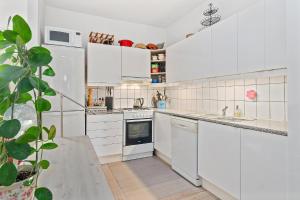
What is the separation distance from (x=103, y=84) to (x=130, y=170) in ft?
5.09

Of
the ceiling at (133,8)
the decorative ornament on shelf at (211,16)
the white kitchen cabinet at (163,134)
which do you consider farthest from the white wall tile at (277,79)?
the ceiling at (133,8)

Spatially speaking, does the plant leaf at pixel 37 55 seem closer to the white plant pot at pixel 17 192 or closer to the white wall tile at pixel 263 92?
the white plant pot at pixel 17 192

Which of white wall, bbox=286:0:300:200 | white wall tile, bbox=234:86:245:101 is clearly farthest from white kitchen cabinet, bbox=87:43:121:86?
white wall, bbox=286:0:300:200

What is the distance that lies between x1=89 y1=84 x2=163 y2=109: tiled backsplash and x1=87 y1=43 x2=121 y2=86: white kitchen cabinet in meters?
0.40

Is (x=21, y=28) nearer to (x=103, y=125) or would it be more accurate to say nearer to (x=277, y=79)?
(x=277, y=79)

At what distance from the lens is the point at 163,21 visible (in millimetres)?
3717

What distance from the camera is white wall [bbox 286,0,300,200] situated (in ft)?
3.85

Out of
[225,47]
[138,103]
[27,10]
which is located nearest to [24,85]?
[225,47]

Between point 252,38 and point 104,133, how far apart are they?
2.50m

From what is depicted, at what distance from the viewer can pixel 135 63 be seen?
337 centimetres

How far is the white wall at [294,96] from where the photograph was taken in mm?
1173

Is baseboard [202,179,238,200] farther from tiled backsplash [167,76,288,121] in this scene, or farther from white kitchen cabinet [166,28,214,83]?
white kitchen cabinet [166,28,214,83]

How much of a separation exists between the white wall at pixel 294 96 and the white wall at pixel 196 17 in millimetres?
1193

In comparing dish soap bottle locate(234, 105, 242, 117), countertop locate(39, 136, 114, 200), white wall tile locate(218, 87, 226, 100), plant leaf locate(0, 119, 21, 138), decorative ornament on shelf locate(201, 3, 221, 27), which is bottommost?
countertop locate(39, 136, 114, 200)
